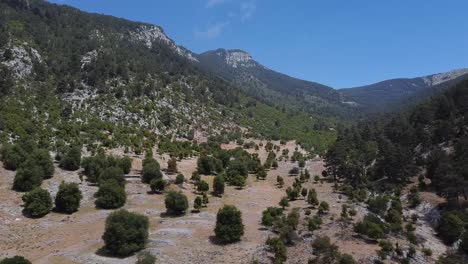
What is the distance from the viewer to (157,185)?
63562 mm

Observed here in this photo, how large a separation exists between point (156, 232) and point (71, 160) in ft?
96.6

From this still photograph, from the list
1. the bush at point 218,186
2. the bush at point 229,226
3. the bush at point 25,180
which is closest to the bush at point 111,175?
the bush at point 25,180

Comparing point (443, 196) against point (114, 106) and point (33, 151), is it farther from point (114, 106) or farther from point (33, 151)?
point (114, 106)

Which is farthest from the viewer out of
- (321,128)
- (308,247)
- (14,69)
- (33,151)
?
(321,128)

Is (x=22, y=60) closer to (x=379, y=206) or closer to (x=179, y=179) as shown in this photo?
(x=179, y=179)

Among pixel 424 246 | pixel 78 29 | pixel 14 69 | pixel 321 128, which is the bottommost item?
pixel 424 246

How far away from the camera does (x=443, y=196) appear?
6178 centimetres

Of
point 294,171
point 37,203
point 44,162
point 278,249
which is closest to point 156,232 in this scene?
point 278,249

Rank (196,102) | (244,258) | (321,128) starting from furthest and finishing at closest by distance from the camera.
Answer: (321,128) → (196,102) → (244,258)

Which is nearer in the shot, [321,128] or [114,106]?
[114,106]

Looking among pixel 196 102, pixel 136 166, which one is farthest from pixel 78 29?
pixel 136 166

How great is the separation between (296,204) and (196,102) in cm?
10318

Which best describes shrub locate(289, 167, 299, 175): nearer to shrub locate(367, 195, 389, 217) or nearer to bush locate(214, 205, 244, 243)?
shrub locate(367, 195, 389, 217)

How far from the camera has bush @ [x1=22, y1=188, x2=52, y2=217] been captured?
51.2m
